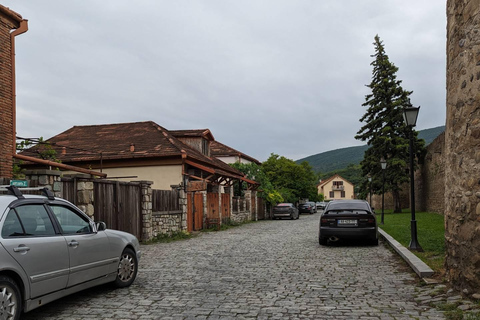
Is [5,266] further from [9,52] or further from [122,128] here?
[122,128]

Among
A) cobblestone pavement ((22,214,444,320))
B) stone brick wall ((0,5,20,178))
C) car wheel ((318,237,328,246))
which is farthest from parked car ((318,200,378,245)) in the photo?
stone brick wall ((0,5,20,178))

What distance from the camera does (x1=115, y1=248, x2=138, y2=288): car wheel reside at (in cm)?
685

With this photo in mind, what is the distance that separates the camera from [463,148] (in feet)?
20.2

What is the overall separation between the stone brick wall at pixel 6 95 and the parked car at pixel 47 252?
7.04 meters

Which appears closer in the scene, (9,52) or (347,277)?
(347,277)

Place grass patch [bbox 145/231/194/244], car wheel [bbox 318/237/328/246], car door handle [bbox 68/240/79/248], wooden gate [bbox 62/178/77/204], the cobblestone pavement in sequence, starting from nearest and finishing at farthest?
the cobblestone pavement, car door handle [bbox 68/240/79/248], wooden gate [bbox 62/178/77/204], car wheel [bbox 318/237/328/246], grass patch [bbox 145/231/194/244]

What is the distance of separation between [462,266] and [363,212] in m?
6.96

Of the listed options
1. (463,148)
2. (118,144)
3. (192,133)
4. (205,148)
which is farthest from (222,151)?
(463,148)

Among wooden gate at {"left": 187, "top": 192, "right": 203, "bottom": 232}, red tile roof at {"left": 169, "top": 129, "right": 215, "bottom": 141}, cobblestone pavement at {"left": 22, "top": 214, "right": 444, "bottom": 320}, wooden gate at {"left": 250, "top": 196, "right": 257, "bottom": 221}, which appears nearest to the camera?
cobblestone pavement at {"left": 22, "top": 214, "right": 444, "bottom": 320}

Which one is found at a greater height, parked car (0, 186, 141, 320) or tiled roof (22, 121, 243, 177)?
tiled roof (22, 121, 243, 177)

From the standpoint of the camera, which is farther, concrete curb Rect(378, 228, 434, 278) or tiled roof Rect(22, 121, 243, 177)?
tiled roof Rect(22, 121, 243, 177)

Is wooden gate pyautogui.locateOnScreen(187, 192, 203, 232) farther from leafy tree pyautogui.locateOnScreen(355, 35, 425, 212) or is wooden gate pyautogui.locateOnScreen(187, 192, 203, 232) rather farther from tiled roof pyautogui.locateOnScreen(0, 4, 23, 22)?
leafy tree pyautogui.locateOnScreen(355, 35, 425, 212)

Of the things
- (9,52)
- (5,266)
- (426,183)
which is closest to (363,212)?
(5,266)

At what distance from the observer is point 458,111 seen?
6.43m
